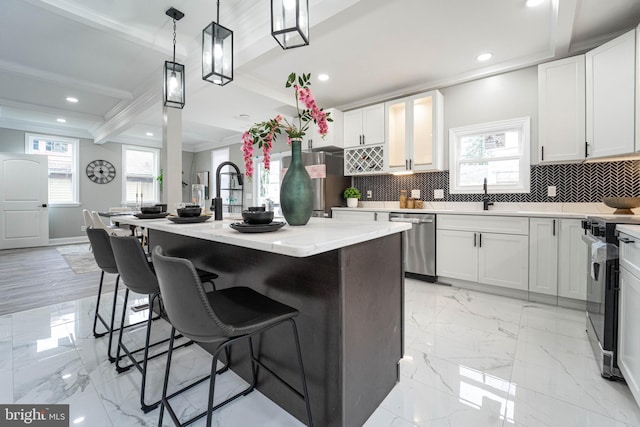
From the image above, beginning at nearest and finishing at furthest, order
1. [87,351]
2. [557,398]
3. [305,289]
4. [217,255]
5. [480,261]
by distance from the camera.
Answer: [305,289]
[557,398]
[217,255]
[87,351]
[480,261]

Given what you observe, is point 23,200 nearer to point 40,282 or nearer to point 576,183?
point 40,282

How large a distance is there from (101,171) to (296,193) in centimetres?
797

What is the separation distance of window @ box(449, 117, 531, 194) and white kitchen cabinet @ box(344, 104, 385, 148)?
1.01 meters

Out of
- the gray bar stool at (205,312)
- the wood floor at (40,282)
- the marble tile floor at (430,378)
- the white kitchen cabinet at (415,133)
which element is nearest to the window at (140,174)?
the wood floor at (40,282)

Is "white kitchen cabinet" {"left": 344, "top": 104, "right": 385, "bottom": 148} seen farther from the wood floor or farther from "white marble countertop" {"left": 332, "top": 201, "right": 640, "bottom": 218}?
the wood floor

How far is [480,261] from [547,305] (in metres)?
0.70

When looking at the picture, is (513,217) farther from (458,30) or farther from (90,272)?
(90,272)

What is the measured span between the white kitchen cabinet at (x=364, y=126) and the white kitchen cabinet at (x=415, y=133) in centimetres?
12

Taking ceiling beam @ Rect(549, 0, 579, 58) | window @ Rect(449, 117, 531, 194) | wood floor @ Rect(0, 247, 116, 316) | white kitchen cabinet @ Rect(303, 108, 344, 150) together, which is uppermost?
ceiling beam @ Rect(549, 0, 579, 58)

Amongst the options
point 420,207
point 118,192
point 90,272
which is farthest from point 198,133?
point 420,207

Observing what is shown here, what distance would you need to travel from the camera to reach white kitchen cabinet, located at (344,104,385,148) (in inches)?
168

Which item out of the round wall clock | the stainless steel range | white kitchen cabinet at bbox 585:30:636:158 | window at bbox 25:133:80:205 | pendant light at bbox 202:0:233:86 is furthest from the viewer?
the round wall clock

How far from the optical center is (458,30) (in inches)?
108

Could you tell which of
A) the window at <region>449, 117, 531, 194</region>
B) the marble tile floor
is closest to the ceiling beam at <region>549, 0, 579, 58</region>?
the window at <region>449, 117, 531, 194</region>
